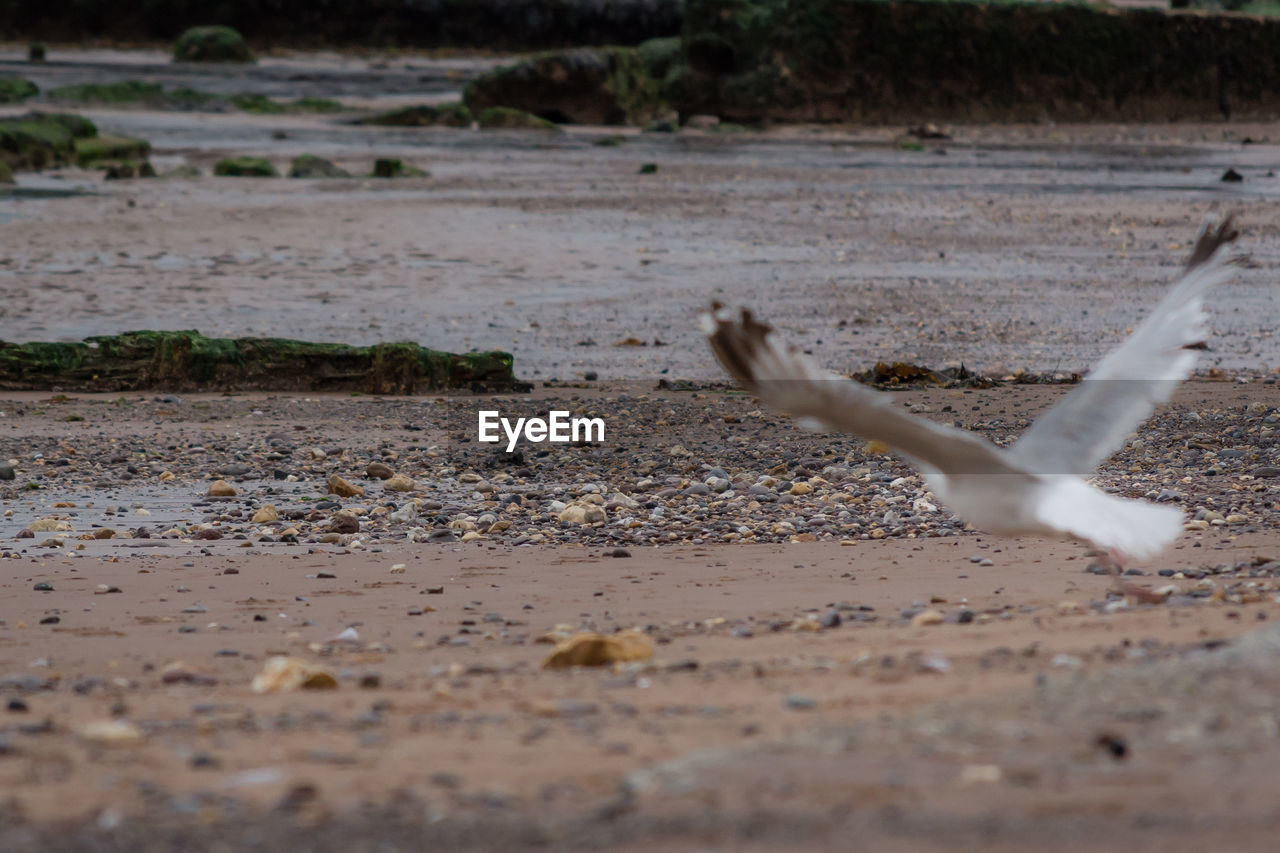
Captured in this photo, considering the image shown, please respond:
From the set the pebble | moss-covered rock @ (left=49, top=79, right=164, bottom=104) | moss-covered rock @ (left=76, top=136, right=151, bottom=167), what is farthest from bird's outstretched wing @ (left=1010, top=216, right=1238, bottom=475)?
moss-covered rock @ (left=49, top=79, right=164, bottom=104)

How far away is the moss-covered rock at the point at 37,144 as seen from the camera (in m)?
22.6

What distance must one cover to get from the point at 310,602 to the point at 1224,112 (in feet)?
102

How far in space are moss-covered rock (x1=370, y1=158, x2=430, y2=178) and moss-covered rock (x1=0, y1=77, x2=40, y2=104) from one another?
58.9 feet

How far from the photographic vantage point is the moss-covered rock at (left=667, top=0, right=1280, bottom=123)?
105 feet

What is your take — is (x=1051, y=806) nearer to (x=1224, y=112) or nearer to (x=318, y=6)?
(x=1224, y=112)

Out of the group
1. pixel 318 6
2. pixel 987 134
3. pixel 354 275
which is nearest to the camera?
pixel 354 275

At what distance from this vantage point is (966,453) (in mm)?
5051

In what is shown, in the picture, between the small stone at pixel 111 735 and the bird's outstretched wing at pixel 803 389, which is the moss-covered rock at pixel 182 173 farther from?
the small stone at pixel 111 735

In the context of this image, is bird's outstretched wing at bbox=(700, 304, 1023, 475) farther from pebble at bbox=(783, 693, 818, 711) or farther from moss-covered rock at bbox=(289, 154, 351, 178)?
moss-covered rock at bbox=(289, 154, 351, 178)

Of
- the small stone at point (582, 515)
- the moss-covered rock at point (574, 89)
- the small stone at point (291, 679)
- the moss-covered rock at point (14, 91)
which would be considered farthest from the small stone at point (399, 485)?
the moss-covered rock at point (14, 91)

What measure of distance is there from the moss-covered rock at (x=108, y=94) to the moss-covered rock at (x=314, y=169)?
16.1 metres

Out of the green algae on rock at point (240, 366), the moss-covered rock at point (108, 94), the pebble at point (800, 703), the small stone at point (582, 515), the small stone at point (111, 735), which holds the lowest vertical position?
the small stone at point (582, 515)

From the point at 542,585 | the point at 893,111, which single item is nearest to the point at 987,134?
the point at 893,111

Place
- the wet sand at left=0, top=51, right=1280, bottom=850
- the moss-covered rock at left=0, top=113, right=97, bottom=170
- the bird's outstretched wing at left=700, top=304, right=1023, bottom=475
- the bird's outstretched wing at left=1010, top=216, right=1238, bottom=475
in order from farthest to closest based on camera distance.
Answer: the moss-covered rock at left=0, top=113, right=97, bottom=170 < the bird's outstretched wing at left=1010, top=216, right=1238, bottom=475 < the bird's outstretched wing at left=700, top=304, right=1023, bottom=475 < the wet sand at left=0, top=51, right=1280, bottom=850
